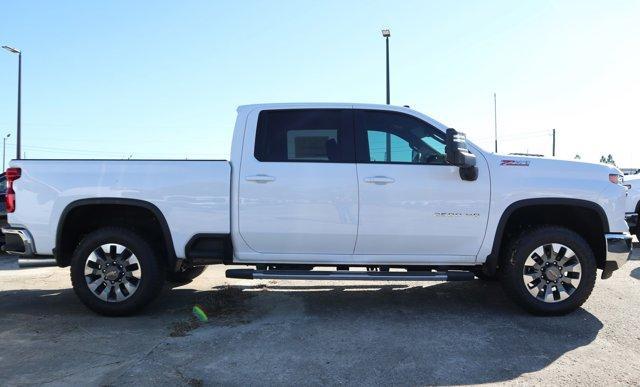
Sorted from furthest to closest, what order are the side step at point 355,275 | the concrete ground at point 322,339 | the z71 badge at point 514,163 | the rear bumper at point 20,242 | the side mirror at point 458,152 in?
1. the rear bumper at point 20,242
2. the z71 badge at point 514,163
3. the side step at point 355,275
4. the side mirror at point 458,152
5. the concrete ground at point 322,339

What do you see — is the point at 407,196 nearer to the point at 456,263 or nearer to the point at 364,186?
the point at 364,186

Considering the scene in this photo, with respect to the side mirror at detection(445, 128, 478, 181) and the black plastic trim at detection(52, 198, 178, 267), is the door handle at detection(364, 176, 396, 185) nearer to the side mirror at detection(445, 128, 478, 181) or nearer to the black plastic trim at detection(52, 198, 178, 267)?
the side mirror at detection(445, 128, 478, 181)

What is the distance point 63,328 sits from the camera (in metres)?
4.77

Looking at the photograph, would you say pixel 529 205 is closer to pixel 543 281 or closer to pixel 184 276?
pixel 543 281

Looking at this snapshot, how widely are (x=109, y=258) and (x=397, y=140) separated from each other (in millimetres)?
3096

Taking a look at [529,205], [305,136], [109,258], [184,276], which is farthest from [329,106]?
[184,276]

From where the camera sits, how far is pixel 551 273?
4957 mm

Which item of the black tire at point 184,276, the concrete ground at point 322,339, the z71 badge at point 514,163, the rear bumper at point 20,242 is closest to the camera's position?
the concrete ground at point 322,339

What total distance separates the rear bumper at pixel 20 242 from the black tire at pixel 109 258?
18.1 inches

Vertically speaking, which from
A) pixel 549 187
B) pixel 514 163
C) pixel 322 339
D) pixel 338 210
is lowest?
pixel 322 339

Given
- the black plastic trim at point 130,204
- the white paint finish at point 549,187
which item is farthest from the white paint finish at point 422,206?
the black plastic trim at point 130,204

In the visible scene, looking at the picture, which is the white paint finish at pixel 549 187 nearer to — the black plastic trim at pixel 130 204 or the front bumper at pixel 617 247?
the front bumper at pixel 617 247

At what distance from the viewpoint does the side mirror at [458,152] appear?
4.70 meters

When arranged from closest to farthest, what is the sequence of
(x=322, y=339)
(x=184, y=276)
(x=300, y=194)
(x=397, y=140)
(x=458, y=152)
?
(x=322, y=339) → (x=458, y=152) → (x=300, y=194) → (x=397, y=140) → (x=184, y=276)
